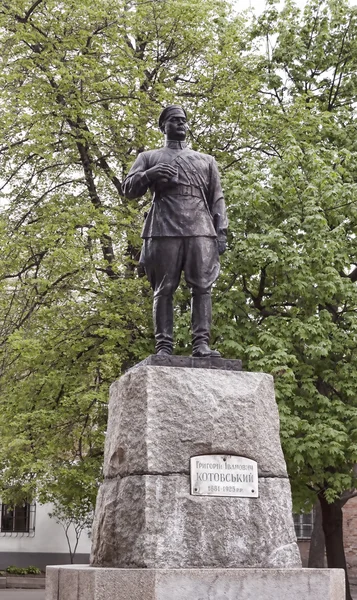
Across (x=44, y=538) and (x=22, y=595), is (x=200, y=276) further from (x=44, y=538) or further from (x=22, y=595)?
(x=44, y=538)

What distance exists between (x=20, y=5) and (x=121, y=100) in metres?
2.37

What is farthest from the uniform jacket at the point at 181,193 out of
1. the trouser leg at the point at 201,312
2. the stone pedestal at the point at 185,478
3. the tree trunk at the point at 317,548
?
the tree trunk at the point at 317,548

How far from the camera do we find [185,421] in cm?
669

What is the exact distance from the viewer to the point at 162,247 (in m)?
7.33

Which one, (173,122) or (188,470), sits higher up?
(173,122)

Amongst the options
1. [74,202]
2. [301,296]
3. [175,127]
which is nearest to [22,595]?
[74,202]

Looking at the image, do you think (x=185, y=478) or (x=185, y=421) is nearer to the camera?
(x=185, y=478)

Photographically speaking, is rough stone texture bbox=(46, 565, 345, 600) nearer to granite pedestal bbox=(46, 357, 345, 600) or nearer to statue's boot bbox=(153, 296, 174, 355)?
granite pedestal bbox=(46, 357, 345, 600)

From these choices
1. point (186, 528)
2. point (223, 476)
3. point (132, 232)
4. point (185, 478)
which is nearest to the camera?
point (186, 528)

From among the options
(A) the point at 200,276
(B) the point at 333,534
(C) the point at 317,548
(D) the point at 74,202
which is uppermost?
(D) the point at 74,202

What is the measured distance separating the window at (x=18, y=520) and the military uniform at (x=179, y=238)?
22.2 metres

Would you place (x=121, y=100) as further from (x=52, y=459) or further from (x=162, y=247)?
(x=162, y=247)

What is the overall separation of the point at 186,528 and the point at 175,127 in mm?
3093

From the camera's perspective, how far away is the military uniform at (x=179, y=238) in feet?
24.1
